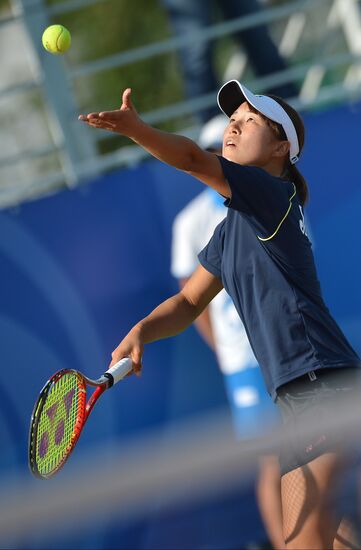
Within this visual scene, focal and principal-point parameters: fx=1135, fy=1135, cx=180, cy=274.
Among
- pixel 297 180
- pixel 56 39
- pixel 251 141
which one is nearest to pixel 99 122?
pixel 251 141

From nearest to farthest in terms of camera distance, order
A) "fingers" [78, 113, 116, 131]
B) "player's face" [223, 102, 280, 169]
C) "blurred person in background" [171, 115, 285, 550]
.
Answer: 1. "fingers" [78, 113, 116, 131]
2. "player's face" [223, 102, 280, 169]
3. "blurred person in background" [171, 115, 285, 550]

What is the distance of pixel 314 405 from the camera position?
3.14 metres

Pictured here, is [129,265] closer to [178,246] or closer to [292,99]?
[178,246]

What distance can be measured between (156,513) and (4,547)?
2.25 ft

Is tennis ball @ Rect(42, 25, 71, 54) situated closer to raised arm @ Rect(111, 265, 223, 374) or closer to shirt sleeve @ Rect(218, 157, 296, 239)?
raised arm @ Rect(111, 265, 223, 374)

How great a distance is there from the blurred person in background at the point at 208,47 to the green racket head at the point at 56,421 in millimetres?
3132

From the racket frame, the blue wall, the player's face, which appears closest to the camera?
the racket frame

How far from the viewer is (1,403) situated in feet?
17.2

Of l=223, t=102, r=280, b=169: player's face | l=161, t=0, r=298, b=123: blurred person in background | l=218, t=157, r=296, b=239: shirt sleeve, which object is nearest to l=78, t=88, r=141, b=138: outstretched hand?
l=218, t=157, r=296, b=239: shirt sleeve

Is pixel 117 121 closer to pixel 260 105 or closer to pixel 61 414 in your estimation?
pixel 260 105

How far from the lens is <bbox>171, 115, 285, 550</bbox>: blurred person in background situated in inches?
181

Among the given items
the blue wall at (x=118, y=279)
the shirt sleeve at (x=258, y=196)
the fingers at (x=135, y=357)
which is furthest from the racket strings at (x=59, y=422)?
the blue wall at (x=118, y=279)

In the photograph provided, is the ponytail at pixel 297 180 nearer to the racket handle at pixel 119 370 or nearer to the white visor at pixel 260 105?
the white visor at pixel 260 105

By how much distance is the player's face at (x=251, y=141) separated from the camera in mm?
3359
